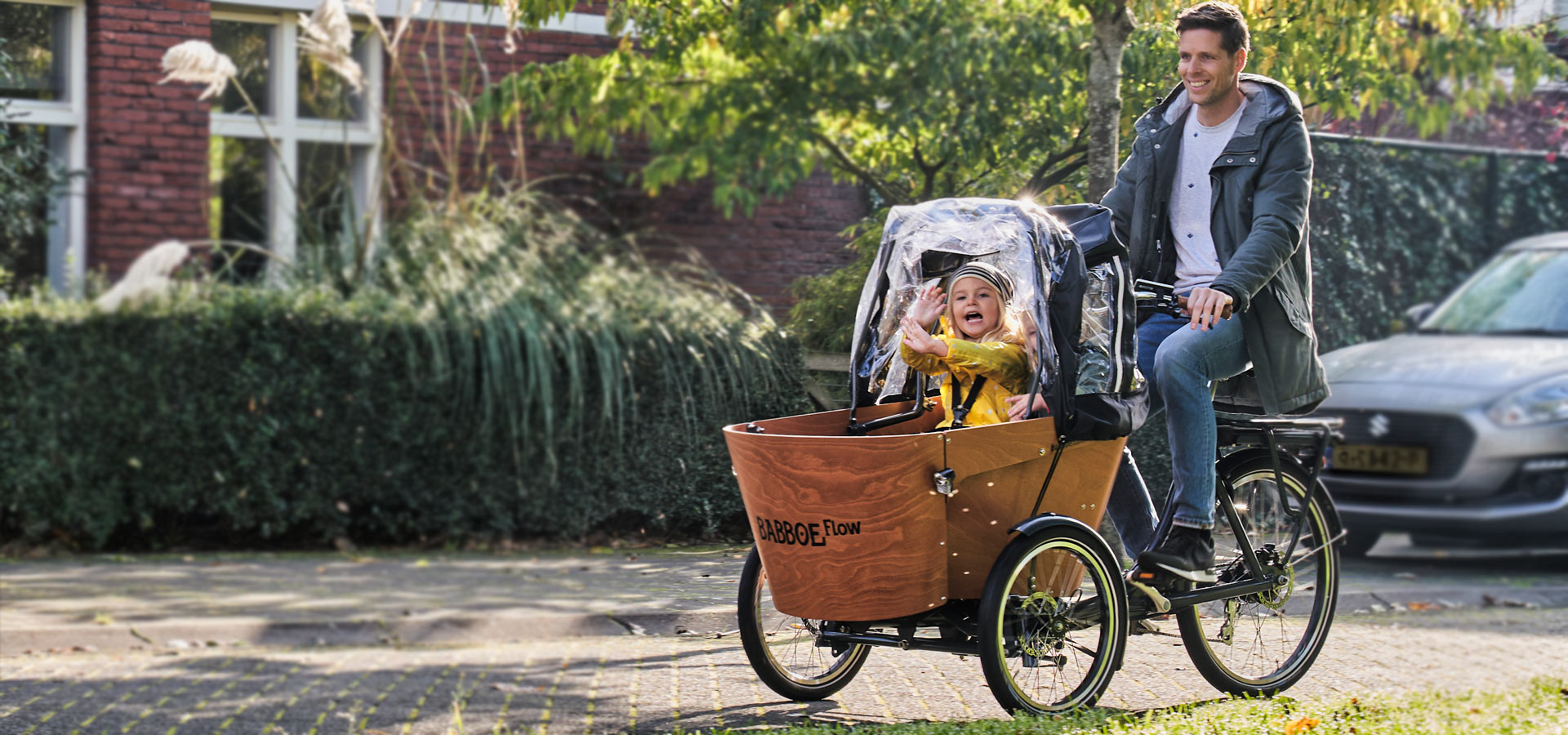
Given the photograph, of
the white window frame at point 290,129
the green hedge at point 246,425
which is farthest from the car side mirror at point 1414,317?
the white window frame at point 290,129

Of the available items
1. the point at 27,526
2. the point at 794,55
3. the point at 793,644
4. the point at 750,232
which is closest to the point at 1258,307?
the point at 793,644

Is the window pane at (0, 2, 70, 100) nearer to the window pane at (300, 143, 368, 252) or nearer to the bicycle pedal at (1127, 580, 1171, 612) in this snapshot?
the window pane at (300, 143, 368, 252)

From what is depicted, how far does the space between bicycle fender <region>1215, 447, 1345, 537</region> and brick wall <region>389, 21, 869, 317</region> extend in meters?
2.98

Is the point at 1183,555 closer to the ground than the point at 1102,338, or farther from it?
closer to the ground

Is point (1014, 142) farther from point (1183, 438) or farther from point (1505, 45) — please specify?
point (1505, 45)

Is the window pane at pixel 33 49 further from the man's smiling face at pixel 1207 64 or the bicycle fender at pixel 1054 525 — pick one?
the bicycle fender at pixel 1054 525

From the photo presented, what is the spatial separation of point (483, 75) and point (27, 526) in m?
3.96

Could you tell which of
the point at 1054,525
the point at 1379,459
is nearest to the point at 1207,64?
the point at 1054,525

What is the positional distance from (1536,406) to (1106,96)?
4.08 metres

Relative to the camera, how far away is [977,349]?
3701 mm

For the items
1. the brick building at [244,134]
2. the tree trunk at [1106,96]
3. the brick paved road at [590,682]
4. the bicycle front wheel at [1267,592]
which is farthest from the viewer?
the brick building at [244,134]

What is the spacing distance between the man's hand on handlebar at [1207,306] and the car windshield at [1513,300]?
221 inches

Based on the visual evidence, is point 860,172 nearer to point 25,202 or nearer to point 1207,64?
point 1207,64

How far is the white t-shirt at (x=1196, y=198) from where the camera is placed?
12.7 ft
